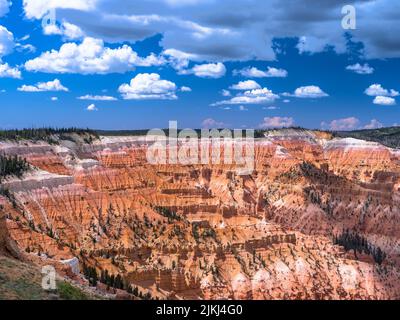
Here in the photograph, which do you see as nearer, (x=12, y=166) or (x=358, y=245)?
(x=12, y=166)

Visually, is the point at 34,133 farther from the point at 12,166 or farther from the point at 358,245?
the point at 358,245

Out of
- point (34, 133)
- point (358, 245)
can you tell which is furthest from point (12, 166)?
point (358, 245)

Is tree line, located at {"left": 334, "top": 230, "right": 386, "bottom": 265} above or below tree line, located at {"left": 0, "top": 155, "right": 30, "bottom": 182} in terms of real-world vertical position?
below

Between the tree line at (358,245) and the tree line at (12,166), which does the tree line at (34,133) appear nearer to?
the tree line at (12,166)

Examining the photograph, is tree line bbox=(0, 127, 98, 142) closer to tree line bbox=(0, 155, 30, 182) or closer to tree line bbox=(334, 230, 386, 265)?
tree line bbox=(0, 155, 30, 182)

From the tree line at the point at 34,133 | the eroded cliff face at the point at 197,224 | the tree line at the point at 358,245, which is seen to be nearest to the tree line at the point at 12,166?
the eroded cliff face at the point at 197,224

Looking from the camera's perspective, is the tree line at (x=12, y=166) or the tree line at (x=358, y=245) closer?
the tree line at (x=12, y=166)

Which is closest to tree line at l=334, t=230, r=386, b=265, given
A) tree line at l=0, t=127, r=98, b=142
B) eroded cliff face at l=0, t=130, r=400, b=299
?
eroded cliff face at l=0, t=130, r=400, b=299

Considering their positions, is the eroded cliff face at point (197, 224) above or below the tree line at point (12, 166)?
below
